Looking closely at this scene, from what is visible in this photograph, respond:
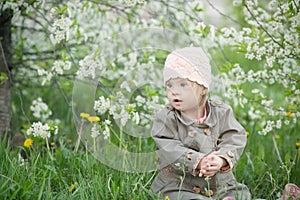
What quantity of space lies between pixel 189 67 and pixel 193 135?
1.00 ft

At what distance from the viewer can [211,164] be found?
227cm

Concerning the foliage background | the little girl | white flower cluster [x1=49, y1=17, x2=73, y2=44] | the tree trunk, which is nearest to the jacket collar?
the little girl

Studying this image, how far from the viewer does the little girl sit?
2.35 metres

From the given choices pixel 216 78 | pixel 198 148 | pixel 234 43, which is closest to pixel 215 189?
pixel 198 148

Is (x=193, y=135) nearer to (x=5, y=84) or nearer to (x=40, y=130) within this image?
(x=40, y=130)

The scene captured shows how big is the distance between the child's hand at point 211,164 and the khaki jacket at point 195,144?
63 mm

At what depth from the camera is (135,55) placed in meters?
3.51

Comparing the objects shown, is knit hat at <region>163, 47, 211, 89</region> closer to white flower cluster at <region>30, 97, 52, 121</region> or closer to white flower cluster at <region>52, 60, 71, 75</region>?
white flower cluster at <region>52, 60, 71, 75</region>

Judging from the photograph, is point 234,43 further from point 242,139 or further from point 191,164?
point 191,164

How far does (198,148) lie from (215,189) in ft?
0.69

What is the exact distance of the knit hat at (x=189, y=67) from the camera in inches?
92.5

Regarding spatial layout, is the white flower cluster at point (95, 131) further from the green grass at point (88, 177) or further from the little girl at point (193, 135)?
the little girl at point (193, 135)

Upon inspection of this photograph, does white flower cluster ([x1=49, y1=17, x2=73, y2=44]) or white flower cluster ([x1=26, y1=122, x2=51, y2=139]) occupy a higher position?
white flower cluster ([x1=49, y1=17, x2=73, y2=44])

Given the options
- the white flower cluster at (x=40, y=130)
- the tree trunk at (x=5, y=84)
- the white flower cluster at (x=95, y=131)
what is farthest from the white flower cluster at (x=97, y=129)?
the tree trunk at (x=5, y=84)
